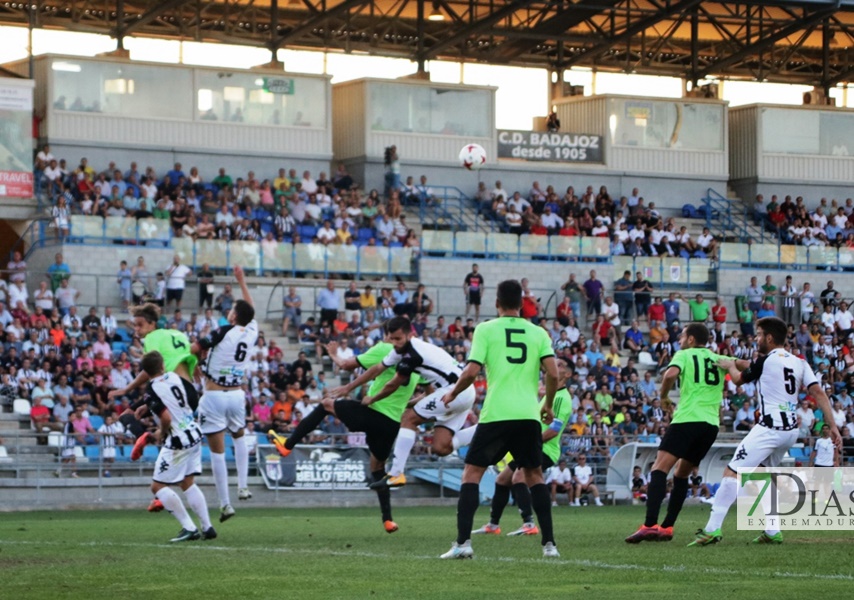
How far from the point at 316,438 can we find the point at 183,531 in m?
14.0

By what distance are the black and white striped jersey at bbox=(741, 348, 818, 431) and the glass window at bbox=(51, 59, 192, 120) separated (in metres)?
27.9

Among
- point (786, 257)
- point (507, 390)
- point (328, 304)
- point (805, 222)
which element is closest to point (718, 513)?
point (507, 390)

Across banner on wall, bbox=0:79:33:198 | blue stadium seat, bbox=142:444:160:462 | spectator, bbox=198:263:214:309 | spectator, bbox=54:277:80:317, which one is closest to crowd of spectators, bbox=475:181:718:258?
spectator, bbox=198:263:214:309

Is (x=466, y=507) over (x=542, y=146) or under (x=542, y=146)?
under

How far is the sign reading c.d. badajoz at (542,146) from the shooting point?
46562 mm

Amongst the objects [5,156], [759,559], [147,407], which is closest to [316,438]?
[5,156]

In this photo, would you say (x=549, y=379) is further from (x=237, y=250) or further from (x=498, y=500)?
(x=237, y=250)

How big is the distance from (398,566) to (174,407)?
3.78 meters

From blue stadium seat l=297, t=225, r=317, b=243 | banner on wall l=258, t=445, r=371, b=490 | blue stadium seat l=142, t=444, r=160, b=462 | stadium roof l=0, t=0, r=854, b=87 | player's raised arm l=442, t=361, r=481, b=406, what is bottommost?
banner on wall l=258, t=445, r=371, b=490

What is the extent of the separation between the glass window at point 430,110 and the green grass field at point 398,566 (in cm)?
2688

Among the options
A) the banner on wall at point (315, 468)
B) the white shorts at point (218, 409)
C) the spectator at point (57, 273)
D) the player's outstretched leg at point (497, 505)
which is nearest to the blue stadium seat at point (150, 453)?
the banner on wall at point (315, 468)

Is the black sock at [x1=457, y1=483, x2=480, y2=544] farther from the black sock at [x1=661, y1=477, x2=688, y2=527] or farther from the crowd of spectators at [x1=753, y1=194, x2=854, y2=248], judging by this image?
the crowd of spectators at [x1=753, y1=194, x2=854, y2=248]

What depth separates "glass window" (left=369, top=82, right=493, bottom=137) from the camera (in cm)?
4503

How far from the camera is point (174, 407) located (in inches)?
620
